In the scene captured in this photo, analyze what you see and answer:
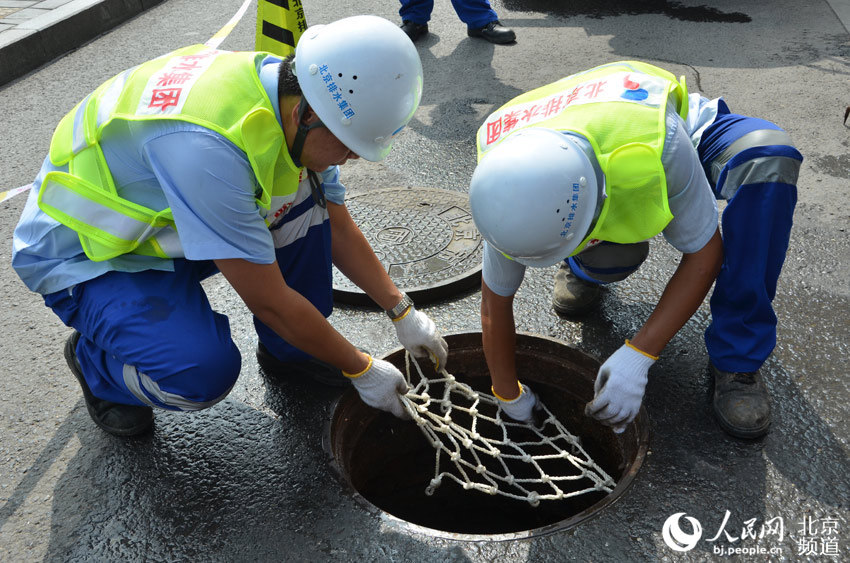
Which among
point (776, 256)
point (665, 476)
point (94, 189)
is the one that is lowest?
point (665, 476)

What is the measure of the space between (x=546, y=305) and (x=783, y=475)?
111cm

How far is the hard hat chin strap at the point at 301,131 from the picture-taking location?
79.6 inches

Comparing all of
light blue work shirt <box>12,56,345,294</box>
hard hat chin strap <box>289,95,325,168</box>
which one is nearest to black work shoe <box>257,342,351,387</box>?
light blue work shirt <box>12,56,345,294</box>

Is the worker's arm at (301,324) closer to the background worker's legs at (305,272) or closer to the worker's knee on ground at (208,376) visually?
the worker's knee on ground at (208,376)

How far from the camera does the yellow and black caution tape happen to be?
149 inches

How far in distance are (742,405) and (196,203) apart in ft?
5.68

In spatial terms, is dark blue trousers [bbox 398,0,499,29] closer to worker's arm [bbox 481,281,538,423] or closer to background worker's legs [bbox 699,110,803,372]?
background worker's legs [bbox 699,110,803,372]

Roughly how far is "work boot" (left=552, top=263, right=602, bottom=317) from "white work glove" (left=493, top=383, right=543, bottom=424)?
1.33ft

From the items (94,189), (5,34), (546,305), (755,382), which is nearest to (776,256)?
(755,382)

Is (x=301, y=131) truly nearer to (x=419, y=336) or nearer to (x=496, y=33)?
(x=419, y=336)

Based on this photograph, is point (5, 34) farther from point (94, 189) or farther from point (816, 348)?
point (816, 348)

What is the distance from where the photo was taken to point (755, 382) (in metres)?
2.38

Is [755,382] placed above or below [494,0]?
above

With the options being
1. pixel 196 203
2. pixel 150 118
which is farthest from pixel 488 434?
pixel 150 118
